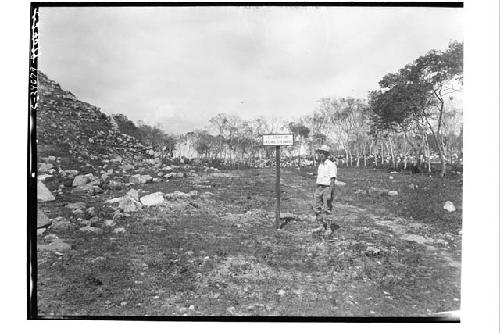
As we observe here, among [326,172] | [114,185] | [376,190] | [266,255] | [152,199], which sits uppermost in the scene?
[326,172]

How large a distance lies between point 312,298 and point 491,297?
7.95ft

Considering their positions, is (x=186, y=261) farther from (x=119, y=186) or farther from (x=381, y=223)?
(x=381, y=223)

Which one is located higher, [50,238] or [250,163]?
[250,163]

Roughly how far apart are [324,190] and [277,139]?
1.03 meters

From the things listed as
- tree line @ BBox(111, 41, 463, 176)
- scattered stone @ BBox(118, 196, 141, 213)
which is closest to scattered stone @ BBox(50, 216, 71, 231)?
scattered stone @ BBox(118, 196, 141, 213)

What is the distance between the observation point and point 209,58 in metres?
4.71

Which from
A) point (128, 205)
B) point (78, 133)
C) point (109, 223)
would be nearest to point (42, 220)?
point (109, 223)

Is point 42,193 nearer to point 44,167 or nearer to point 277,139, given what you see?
point 44,167

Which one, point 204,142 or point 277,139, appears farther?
point 204,142

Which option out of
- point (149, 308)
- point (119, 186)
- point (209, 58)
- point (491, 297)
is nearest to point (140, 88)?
point (209, 58)

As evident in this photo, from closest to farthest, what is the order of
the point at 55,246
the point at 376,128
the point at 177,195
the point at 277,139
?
the point at 55,246 → the point at 277,139 → the point at 177,195 → the point at 376,128

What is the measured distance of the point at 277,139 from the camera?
471 centimetres

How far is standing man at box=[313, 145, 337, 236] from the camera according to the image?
15.8 ft

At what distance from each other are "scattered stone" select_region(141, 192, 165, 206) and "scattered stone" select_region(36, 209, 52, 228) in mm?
1283
